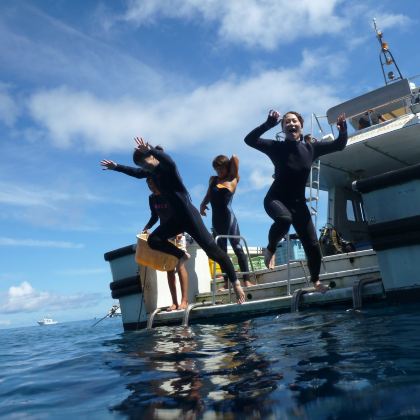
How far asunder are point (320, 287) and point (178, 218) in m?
1.65

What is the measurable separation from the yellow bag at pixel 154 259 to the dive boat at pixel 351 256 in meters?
0.43

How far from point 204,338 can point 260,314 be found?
1165mm

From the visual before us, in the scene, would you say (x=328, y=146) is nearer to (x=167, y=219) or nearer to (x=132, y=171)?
(x=167, y=219)

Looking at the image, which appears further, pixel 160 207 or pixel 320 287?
pixel 160 207

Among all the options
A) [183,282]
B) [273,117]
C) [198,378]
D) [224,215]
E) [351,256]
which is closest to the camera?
[198,378]

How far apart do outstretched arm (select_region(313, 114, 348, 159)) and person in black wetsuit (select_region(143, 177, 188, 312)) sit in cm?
189

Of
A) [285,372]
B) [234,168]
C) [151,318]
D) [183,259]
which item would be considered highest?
[234,168]

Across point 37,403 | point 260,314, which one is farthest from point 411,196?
point 37,403

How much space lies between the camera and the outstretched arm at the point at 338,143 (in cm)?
458

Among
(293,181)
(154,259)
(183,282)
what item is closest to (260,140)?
(293,181)

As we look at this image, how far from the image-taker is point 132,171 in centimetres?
549

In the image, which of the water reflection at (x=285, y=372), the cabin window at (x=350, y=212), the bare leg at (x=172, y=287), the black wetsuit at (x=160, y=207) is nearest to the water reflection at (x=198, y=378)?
the water reflection at (x=285, y=372)

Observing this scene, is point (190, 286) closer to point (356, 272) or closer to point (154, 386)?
point (356, 272)

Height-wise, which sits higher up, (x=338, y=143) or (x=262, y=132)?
(x=262, y=132)
